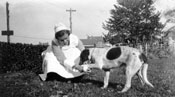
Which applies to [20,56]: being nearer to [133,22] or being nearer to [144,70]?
[144,70]

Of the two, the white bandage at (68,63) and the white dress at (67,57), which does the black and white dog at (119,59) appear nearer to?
the white bandage at (68,63)

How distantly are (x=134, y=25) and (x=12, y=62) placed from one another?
15.3 meters

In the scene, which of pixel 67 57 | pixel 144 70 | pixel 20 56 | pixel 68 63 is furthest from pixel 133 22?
pixel 144 70

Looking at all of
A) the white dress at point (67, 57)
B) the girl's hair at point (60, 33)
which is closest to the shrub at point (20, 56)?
the white dress at point (67, 57)

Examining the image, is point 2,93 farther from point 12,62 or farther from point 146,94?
point 12,62

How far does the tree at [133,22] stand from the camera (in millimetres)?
25609

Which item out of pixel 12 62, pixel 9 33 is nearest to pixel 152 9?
pixel 9 33

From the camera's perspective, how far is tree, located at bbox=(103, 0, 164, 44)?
25.6m

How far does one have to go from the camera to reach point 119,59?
5.61 meters

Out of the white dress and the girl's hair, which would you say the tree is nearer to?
the white dress

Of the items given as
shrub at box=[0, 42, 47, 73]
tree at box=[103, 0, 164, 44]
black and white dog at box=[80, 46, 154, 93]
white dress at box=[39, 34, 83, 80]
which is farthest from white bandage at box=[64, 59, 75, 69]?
tree at box=[103, 0, 164, 44]

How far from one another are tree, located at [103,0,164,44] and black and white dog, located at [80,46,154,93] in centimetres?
1943

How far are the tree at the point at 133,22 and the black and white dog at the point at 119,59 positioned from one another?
1943 centimetres

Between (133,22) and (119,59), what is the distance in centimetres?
2049
